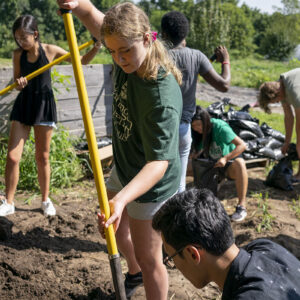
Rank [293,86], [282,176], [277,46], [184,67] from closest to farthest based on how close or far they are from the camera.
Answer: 1. [184,67]
2. [293,86]
3. [282,176]
4. [277,46]

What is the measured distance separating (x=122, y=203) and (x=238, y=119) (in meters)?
4.20

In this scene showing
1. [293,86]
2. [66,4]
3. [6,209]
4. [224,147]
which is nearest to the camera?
[66,4]

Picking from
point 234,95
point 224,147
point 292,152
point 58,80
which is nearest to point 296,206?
point 292,152

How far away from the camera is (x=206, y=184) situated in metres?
4.45

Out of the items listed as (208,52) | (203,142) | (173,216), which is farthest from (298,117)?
(208,52)

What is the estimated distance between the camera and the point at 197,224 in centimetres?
159

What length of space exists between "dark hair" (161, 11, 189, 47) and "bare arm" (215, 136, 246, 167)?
3.86 feet

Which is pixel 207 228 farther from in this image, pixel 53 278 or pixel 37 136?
pixel 37 136

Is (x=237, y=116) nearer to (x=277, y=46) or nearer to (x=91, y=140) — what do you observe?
(x=91, y=140)

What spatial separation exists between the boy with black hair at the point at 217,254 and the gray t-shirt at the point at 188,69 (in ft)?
5.75

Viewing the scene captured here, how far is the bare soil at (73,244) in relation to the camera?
3.03 m

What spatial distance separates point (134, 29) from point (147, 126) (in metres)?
0.42

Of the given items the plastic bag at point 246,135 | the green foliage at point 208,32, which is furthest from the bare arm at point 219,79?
the green foliage at point 208,32

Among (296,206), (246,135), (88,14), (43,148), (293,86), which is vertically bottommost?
(296,206)
